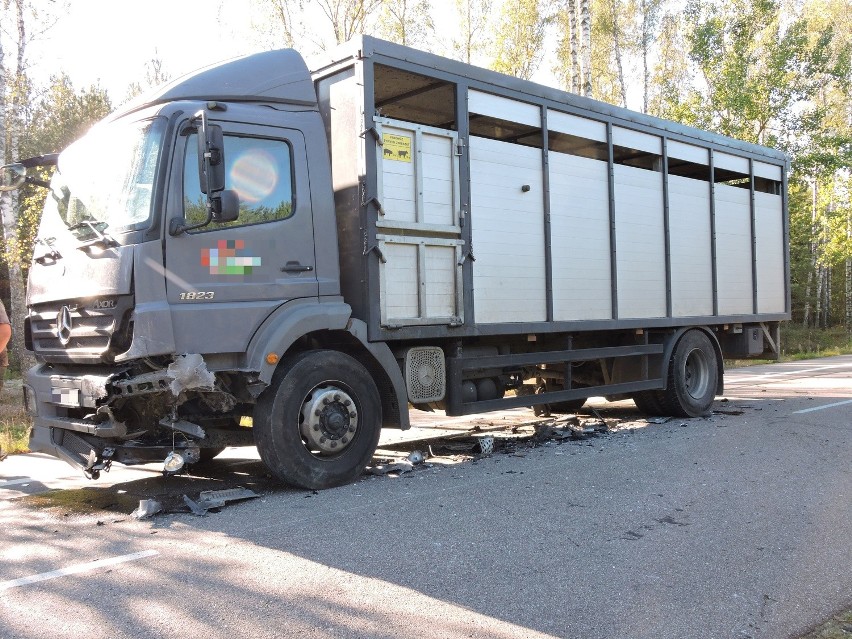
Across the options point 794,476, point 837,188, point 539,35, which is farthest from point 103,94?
point 837,188

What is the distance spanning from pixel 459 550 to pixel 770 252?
29.9ft

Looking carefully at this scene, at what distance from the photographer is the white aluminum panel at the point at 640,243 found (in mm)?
8672

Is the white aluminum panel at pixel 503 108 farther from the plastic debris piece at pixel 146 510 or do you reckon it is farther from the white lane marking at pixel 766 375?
the white lane marking at pixel 766 375

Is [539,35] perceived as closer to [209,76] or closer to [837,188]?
[837,188]

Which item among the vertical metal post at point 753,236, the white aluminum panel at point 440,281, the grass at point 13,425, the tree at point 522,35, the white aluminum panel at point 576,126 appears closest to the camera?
the white aluminum panel at point 440,281

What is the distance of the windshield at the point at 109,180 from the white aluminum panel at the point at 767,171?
28.9ft

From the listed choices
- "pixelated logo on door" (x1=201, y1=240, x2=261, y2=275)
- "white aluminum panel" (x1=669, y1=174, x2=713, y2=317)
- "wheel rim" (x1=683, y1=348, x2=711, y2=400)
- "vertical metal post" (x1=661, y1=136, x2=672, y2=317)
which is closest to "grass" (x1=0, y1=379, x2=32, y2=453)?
"pixelated logo on door" (x1=201, y1=240, x2=261, y2=275)

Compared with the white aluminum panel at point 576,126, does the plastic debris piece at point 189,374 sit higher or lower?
lower

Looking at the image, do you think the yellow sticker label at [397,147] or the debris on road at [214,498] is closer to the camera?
the debris on road at [214,498]

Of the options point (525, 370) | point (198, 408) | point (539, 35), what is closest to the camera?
point (198, 408)

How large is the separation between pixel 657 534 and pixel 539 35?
87.9ft

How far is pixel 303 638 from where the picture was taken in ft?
10.00

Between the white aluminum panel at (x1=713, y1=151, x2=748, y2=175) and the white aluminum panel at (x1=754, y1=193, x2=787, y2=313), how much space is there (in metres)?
0.59

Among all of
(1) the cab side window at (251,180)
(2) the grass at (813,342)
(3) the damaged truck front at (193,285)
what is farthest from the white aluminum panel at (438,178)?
(2) the grass at (813,342)
